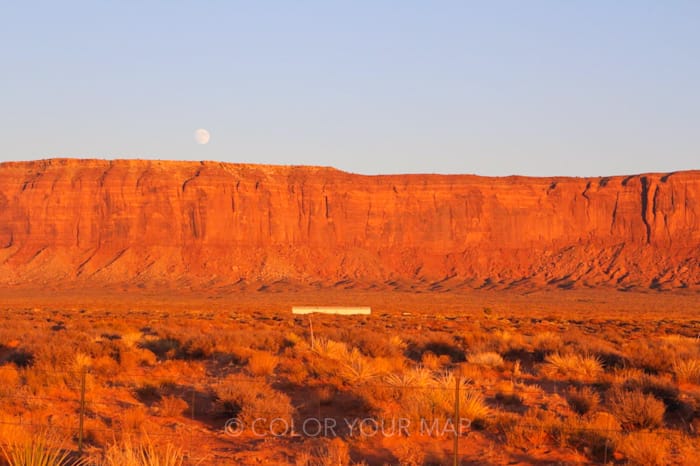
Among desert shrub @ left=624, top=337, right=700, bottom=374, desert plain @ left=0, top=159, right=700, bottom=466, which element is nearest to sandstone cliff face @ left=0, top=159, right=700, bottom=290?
desert plain @ left=0, top=159, right=700, bottom=466

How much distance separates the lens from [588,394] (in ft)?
40.9

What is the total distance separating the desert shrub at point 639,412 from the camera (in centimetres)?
1098

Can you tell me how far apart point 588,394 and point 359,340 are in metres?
7.92

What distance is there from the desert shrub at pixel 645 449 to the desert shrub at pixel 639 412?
105cm

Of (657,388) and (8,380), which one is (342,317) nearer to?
(8,380)

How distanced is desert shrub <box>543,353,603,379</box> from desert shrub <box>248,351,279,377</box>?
17.2 feet

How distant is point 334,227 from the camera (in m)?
106

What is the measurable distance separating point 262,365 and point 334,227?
90.1 metres

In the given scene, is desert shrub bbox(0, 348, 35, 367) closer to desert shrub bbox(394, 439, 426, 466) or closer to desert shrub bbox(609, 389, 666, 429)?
desert shrub bbox(394, 439, 426, 466)

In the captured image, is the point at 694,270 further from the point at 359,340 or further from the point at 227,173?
the point at 359,340

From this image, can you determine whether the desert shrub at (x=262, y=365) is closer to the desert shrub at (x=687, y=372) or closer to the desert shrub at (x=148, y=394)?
the desert shrub at (x=148, y=394)

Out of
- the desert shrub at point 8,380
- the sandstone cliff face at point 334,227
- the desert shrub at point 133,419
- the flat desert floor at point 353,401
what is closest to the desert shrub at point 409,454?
the flat desert floor at point 353,401

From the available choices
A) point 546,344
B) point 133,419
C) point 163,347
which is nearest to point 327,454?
point 133,419

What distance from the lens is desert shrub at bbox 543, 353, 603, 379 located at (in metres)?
15.6
